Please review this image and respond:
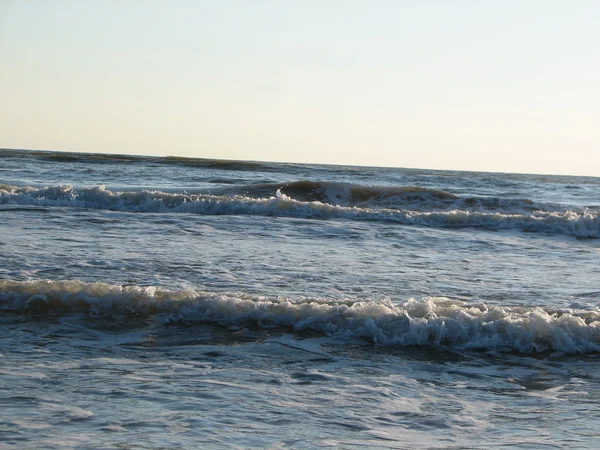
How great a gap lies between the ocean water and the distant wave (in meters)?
3.81

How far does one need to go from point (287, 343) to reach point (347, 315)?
0.63 m

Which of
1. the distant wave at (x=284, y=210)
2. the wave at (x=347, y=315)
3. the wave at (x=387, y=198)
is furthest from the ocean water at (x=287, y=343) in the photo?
the wave at (x=387, y=198)

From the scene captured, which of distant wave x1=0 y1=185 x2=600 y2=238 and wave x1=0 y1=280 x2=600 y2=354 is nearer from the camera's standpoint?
wave x1=0 y1=280 x2=600 y2=354

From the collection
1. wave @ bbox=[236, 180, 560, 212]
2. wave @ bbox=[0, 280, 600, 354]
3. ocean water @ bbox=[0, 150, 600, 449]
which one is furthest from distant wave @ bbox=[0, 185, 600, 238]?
wave @ bbox=[0, 280, 600, 354]

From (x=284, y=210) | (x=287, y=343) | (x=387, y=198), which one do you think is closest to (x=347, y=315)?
(x=287, y=343)

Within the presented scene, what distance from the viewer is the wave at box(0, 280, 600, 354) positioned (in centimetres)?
530

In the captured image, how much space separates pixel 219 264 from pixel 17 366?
392cm

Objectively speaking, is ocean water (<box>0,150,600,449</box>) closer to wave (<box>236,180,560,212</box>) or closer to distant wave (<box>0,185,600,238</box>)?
distant wave (<box>0,185,600,238</box>)

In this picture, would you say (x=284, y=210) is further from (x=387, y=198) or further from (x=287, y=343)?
(x=287, y=343)

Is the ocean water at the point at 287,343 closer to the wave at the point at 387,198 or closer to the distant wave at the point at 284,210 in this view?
the distant wave at the point at 284,210

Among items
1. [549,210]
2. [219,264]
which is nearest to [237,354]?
[219,264]

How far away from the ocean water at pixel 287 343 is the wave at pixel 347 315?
0.01 m

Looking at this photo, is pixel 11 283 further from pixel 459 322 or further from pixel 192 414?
pixel 459 322

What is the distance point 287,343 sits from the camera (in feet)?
16.8
